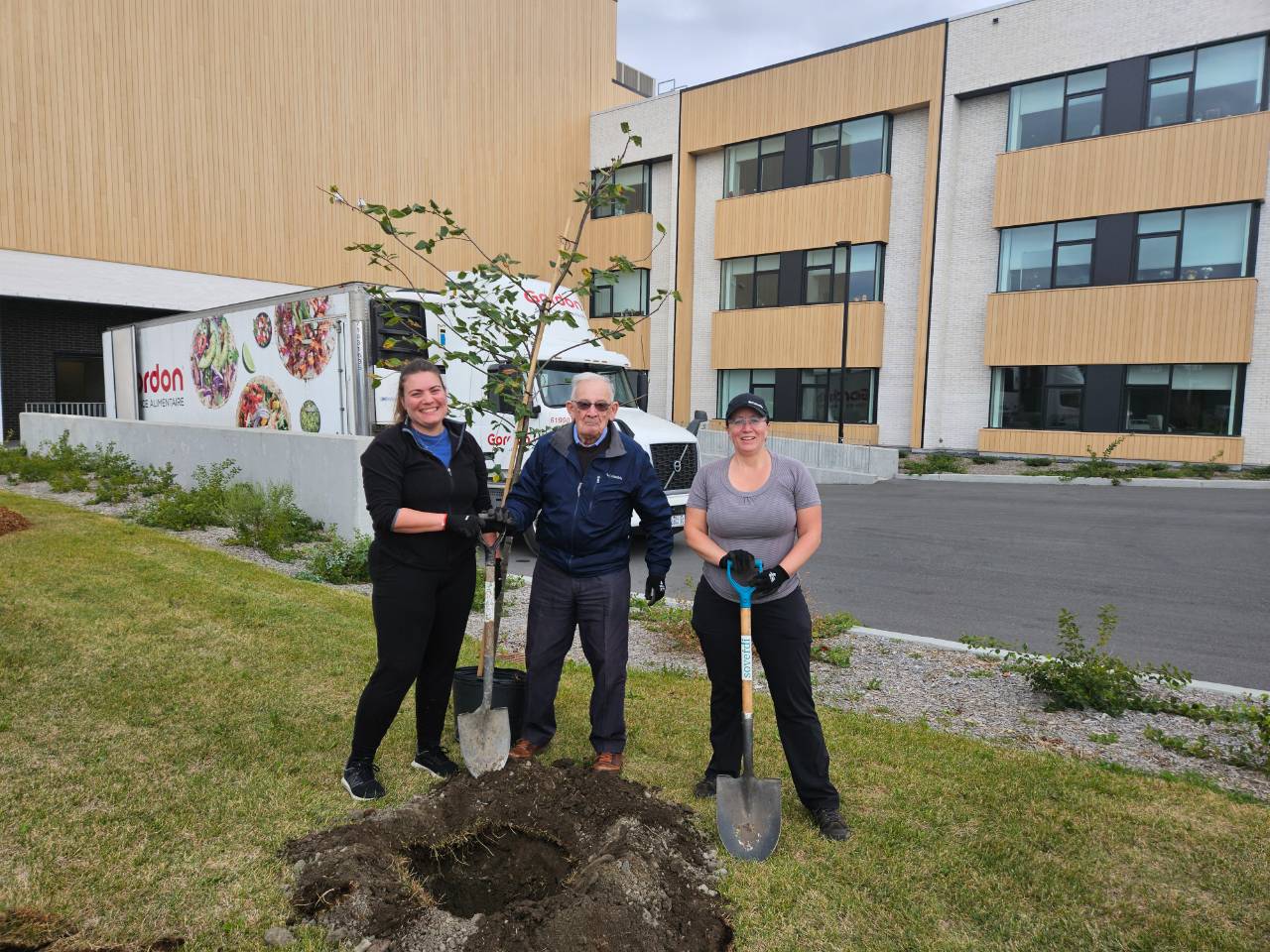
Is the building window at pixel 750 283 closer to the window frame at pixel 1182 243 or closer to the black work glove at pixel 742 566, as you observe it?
the window frame at pixel 1182 243

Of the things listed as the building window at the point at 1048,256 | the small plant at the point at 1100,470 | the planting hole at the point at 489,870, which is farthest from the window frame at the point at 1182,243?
the planting hole at the point at 489,870

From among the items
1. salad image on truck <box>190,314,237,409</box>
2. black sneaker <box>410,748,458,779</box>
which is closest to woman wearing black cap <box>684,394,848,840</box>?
black sneaker <box>410,748,458,779</box>

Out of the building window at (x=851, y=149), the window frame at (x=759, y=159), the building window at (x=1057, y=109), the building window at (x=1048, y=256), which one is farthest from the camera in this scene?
the window frame at (x=759, y=159)

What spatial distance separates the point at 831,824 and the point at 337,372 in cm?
988

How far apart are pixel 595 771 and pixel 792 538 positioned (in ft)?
4.87

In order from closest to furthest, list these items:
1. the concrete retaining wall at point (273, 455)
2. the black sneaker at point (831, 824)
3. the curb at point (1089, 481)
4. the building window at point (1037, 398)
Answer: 1. the black sneaker at point (831, 824)
2. the concrete retaining wall at point (273, 455)
3. the curb at point (1089, 481)
4. the building window at point (1037, 398)

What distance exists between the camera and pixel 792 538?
12.4 ft

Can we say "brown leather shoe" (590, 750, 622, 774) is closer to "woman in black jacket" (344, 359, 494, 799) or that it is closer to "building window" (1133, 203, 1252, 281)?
"woman in black jacket" (344, 359, 494, 799)

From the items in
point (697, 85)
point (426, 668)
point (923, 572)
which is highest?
point (697, 85)

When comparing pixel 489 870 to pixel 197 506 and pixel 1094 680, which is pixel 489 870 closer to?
pixel 1094 680

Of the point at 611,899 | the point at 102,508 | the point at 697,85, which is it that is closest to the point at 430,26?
the point at 697,85

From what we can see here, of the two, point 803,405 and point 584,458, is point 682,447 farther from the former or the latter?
point 803,405

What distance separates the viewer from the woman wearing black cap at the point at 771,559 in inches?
146

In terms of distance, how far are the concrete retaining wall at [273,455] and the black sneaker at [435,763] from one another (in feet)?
13.6
